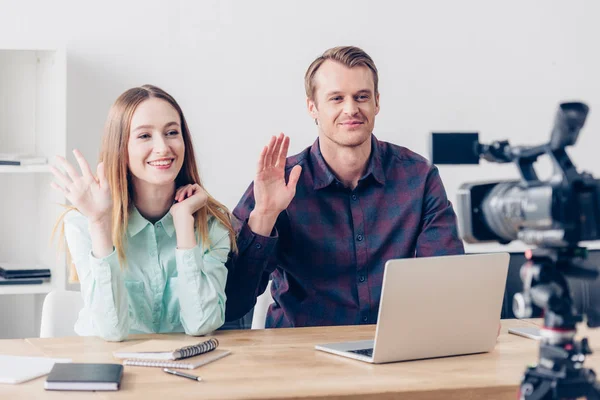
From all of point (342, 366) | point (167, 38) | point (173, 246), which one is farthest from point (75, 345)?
point (167, 38)

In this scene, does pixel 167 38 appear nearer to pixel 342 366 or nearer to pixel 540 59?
pixel 540 59

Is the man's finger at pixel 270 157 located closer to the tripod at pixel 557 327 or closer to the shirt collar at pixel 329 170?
the shirt collar at pixel 329 170

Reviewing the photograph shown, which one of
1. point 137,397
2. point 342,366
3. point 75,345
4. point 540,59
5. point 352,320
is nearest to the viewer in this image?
point 137,397

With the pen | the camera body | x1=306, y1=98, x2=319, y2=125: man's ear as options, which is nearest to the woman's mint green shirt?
the pen

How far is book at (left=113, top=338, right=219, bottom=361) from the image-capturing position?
1.90m

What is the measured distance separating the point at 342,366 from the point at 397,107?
1.99m

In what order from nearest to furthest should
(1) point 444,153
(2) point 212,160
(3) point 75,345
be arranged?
(1) point 444,153
(3) point 75,345
(2) point 212,160

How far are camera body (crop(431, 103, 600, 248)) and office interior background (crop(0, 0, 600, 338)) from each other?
6.71 ft

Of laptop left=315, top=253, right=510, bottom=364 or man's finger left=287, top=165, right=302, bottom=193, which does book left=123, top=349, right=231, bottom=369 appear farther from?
man's finger left=287, top=165, right=302, bottom=193

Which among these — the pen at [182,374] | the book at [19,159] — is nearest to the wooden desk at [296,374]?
the pen at [182,374]

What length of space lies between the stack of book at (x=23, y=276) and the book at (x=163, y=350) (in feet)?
3.76

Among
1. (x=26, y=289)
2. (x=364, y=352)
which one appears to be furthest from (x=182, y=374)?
(x=26, y=289)

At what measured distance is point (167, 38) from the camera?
11.2 ft

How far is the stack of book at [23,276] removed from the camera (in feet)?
9.95
